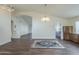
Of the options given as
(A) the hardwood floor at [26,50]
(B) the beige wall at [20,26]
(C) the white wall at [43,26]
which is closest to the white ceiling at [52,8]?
(C) the white wall at [43,26]

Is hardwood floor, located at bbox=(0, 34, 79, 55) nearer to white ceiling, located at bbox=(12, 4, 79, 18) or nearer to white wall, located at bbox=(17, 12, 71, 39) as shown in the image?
white wall, located at bbox=(17, 12, 71, 39)

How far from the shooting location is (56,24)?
147 inches

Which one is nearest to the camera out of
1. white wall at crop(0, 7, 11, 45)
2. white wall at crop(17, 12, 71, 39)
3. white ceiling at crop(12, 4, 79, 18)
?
white ceiling at crop(12, 4, 79, 18)

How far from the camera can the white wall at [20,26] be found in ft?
10.4

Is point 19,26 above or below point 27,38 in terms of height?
above

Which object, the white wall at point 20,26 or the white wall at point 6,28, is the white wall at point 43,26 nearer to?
the white wall at point 20,26

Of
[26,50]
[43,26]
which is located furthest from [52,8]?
[26,50]

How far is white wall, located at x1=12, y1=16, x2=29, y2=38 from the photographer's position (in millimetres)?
3174

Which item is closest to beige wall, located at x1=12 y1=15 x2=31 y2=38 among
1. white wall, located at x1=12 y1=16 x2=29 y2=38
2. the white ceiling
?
white wall, located at x1=12 y1=16 x2=29 y2=38
